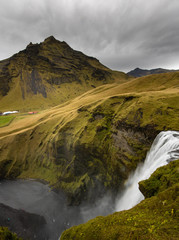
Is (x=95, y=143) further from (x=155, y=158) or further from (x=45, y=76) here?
(x=45, y=76)

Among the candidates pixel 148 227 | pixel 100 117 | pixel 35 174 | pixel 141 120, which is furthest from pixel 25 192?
pixel 148 227

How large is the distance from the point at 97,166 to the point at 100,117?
8019 millimetres

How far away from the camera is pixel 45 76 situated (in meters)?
136

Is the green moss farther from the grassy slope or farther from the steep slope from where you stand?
the steep slope

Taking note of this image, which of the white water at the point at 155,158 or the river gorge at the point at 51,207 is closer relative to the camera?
the white water at the point at 155,158

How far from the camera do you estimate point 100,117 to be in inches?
864

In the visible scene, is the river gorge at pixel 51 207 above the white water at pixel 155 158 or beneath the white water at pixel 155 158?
beneath

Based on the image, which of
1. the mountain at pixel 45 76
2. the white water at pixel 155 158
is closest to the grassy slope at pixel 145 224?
the white water at pixel 155 158

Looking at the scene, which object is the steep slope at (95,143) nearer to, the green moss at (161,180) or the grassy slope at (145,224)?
the green moss at (161,180)

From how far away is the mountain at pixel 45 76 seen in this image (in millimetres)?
117875

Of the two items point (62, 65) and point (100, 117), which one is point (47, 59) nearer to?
point (62, 65)

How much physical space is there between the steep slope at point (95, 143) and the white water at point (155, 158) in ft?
3.21

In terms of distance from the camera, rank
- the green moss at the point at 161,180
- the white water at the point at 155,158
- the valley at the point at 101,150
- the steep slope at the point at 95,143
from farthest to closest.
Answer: the steep slope at the point at 95,143
the white water at the point at 155,158
the green moss at the point at 161,180
the valley at the point at 101,150

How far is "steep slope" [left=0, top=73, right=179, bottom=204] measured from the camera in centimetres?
1506
